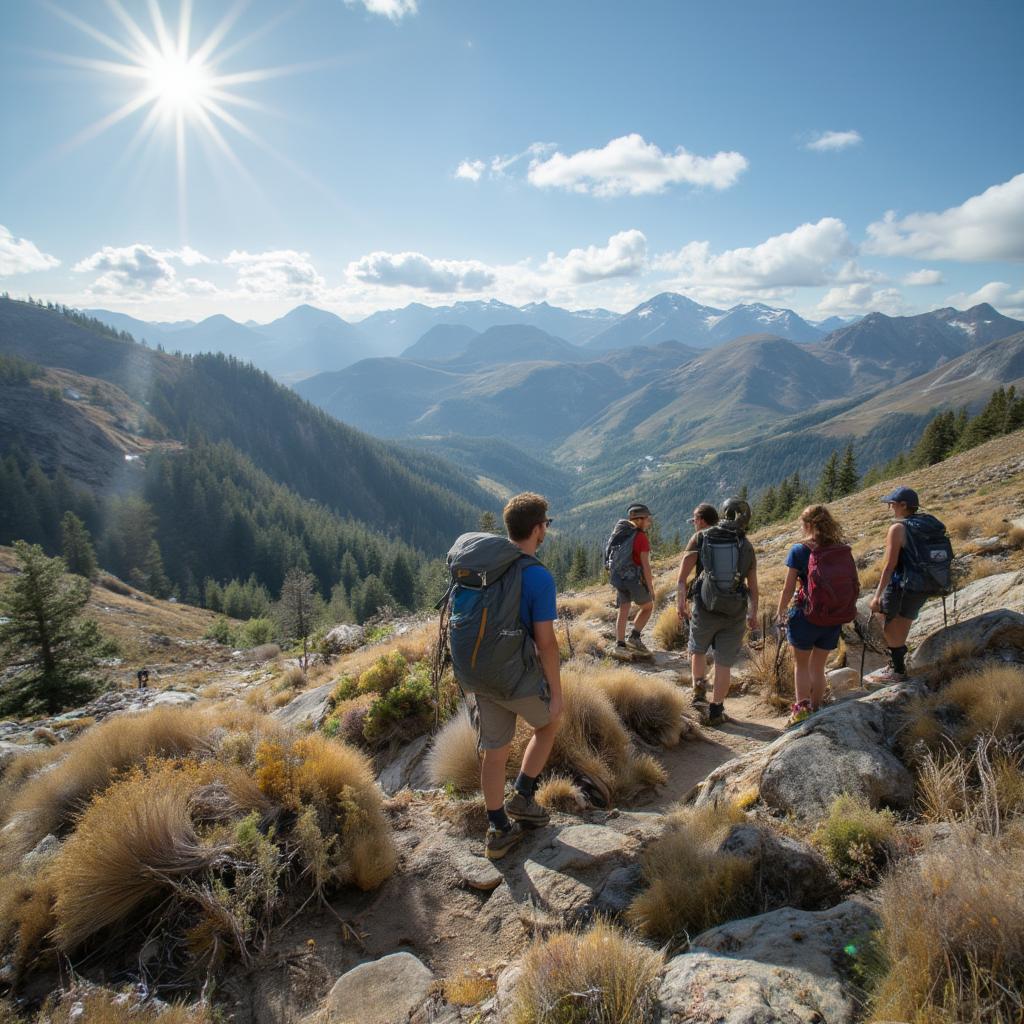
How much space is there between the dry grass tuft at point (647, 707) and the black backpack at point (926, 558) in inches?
124

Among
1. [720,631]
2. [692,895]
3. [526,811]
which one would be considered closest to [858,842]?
[692,895]

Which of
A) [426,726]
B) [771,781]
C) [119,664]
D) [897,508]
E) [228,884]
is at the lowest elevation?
[119,664]

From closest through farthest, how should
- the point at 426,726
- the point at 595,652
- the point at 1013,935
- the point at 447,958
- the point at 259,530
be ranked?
1. the point at 1013,935
2. the point at 447,958
3. the point at 426,726
4. the point at 595,652
5. the point at 259,530

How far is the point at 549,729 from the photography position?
4484mm

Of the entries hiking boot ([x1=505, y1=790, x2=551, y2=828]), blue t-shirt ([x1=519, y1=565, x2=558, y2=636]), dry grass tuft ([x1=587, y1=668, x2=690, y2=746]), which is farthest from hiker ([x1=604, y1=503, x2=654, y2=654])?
blue t-shirt ([x1=519, y1=565, x2=558, y2=636])

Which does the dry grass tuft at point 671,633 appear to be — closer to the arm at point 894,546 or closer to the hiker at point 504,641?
the arm at point 894,546

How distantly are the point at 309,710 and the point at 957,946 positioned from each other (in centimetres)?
1002

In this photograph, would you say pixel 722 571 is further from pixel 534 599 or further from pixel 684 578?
pixel 534 599

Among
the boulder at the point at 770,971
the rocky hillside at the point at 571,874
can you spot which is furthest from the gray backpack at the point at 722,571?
the boulder at the point at 770,971

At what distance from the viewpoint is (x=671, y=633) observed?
11461 mm

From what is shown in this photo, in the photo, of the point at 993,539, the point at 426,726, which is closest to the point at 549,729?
the point at 426,726

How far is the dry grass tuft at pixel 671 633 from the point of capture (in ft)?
37.2

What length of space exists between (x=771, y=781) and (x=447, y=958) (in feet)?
9.40

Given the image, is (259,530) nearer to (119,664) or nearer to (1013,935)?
(119,664)
